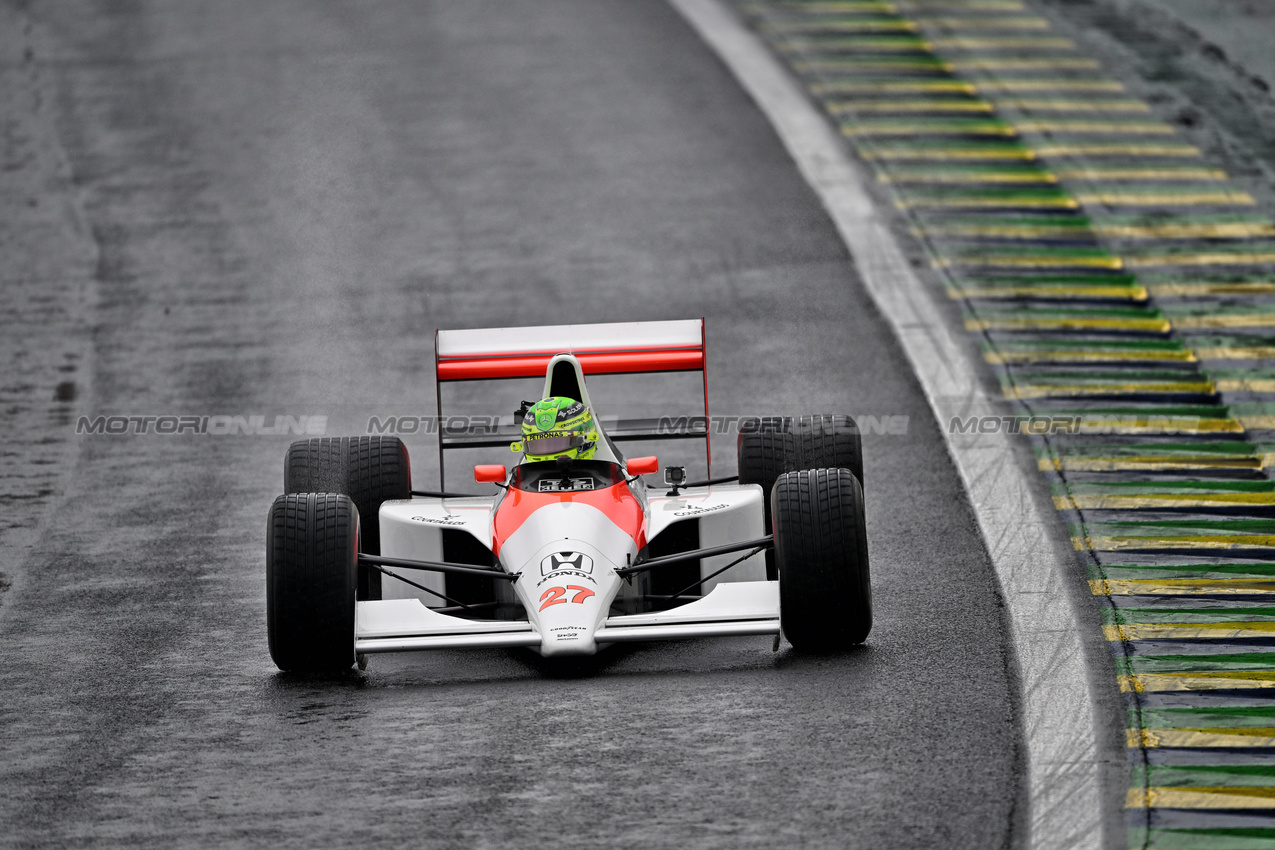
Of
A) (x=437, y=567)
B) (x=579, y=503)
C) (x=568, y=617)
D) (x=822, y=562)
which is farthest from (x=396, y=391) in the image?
(x=822, y=562)

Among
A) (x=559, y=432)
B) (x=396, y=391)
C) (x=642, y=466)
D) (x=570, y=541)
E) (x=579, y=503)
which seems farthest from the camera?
(x=396, y=391)

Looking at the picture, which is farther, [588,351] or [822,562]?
[588,351]

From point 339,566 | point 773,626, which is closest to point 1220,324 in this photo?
point 773,626

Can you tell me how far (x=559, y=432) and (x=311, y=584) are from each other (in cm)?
184

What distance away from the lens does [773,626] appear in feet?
32.8

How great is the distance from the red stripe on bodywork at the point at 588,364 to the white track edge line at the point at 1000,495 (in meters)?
2.39

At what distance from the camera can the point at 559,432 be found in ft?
36.4

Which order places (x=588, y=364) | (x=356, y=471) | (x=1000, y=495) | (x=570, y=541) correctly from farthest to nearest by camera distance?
(x=1000, y=495) → (x=588, y=364) → (x=356, y=471) → (x=570, y=541)

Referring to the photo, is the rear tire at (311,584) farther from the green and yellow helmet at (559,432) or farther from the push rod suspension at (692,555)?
the push rod suspension at (692,555)

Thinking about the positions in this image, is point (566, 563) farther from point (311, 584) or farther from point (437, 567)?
point (311, 584)

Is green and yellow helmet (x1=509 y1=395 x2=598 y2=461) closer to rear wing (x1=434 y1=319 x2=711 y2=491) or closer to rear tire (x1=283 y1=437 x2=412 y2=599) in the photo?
rear wing (x1=434 y1=319 x2=711 y2=491)

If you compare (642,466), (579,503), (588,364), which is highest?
(588,364)

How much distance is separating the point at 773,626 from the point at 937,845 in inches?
81.1

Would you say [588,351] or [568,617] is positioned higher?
[588,351]
